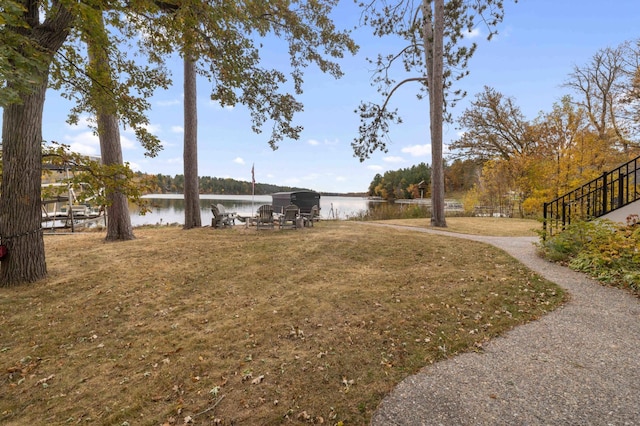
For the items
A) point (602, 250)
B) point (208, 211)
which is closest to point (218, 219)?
point (602, 250)

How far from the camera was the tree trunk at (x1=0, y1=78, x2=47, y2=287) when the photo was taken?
17.4 ft

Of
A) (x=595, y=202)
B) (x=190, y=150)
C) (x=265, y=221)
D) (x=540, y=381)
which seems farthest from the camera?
(x=190, y=150)

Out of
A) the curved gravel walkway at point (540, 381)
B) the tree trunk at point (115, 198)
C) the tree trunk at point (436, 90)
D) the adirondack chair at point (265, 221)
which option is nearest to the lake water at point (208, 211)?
the tree trunk at point (115, 198)

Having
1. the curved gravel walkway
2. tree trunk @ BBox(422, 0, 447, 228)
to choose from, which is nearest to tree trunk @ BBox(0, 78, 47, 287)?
the curved gravel walkway

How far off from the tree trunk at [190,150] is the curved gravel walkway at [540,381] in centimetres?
1161

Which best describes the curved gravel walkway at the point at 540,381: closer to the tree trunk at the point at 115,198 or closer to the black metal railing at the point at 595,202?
the black metal railing at the point at 595,202

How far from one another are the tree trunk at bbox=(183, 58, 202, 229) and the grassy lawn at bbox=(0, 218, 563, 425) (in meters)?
4.95

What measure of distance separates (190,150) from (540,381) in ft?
42.0

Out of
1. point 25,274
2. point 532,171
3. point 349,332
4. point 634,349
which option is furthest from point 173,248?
point 532,171

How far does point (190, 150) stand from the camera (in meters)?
12.2

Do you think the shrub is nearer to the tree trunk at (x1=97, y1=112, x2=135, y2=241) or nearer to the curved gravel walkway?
the curved gravel walkway

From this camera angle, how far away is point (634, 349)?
10.8ft

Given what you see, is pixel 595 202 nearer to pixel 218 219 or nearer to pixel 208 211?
pixel 218 219

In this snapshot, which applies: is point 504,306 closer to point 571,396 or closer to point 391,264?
point 571,396
